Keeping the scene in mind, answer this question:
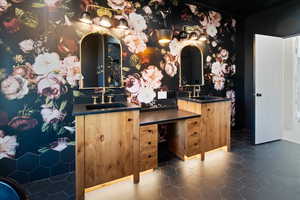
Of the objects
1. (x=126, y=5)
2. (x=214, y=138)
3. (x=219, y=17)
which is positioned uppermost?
(x=219, y=17)

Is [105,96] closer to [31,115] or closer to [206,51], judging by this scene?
[31,115]

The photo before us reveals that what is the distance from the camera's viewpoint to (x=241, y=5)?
3137mm

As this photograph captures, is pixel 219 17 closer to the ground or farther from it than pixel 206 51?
farther from it

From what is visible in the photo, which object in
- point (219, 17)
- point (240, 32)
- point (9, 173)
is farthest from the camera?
point (240, 32)

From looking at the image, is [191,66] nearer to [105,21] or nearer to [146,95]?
[146,95]

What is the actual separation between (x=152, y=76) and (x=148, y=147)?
1098 millimetres

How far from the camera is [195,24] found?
9.85ft

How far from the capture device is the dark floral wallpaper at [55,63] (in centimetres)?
182

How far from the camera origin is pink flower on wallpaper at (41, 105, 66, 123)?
6.54 feet

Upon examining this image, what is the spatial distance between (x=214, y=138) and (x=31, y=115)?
2.47 meters

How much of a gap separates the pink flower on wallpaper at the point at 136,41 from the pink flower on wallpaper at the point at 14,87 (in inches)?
52.7

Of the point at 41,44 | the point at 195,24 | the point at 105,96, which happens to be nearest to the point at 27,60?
the point at 41,44

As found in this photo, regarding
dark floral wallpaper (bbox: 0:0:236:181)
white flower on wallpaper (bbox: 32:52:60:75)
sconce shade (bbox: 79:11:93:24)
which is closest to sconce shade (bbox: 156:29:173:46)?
dark floral wallpaper (bbox: 0:0:236:181)

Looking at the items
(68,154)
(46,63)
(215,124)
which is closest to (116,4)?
(46,63)
